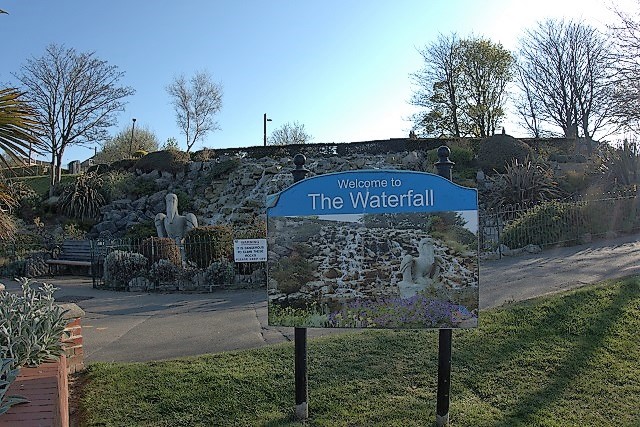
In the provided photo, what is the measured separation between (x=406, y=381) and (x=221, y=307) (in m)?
4.79

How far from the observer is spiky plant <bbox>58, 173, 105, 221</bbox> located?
23.4m

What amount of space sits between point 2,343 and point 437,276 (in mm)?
3258

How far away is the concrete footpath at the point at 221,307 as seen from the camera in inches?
257

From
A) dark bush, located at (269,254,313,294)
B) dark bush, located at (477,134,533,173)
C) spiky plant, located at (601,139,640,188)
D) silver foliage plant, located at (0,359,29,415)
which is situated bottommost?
silver foliage plant, located at (0,359,29,415)

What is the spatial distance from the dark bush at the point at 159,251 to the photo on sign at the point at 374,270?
8.34m

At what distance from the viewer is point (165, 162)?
2695cm

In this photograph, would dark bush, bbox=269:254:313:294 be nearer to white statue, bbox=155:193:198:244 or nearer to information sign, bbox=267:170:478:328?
information sign, bbox=267:170:478:328

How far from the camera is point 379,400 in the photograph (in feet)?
14.8

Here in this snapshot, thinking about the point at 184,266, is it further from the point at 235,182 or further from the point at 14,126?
the point at 235,182

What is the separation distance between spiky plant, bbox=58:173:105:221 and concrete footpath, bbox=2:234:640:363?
455 inches

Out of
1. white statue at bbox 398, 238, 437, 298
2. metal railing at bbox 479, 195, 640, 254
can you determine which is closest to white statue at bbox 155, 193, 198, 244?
metal railing at bbox 479, 195, 640, 254

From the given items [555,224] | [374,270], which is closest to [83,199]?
[555,224]

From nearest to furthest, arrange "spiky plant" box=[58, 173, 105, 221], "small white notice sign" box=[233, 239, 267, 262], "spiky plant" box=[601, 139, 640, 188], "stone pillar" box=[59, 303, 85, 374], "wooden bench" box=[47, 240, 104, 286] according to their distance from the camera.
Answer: "stone pillar" box=[59, 303, 85, 374]
"small white notice sign" box=[233, 239, 267, 262]
"wooden bench" box=[47, 240, 104, 286]
"spiky plant" box=[601, 139, 640, 188]
"spiky plant" box=[58, 173, 105, 221]

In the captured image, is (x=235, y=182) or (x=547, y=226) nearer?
(x=547, y=226)
